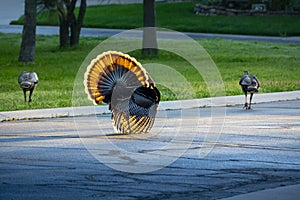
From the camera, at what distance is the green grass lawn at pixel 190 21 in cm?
4369

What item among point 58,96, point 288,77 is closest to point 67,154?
point 58,96

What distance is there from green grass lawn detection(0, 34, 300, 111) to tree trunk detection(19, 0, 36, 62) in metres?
0.39

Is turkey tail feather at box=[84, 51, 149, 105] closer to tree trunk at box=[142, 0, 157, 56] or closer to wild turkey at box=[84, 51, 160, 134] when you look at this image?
wild turkey at box=[84, 51, 160, 134]

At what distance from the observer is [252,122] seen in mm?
14578

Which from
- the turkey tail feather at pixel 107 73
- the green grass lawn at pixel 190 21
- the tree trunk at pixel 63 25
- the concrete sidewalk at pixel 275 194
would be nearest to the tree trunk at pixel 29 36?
the tree trunk at pixel 63 25

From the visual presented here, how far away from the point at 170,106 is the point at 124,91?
4.12 meters

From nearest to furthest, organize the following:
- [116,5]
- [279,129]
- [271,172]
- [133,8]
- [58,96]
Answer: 1. [271,172]
2. [279,129]
3. [58,96]
4. [133,8]
5. [116,5]

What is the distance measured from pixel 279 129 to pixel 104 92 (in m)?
2.73

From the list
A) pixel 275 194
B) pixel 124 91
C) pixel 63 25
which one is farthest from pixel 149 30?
pixel 275 194

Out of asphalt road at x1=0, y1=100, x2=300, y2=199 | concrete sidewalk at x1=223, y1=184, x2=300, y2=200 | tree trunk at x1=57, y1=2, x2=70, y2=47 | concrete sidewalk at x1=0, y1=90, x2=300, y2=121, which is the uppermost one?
concrete sidewalk at x1=223, y1=184, x2=300, y2=200

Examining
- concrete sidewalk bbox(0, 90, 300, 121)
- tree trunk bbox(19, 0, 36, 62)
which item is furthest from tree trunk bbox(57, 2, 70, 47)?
concrete sidewalk bbox(0, 90, 300, 121)

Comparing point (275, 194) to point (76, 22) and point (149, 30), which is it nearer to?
point (149, 30)

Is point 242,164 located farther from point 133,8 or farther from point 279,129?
point 133,8

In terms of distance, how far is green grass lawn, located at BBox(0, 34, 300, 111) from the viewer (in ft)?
62.2
